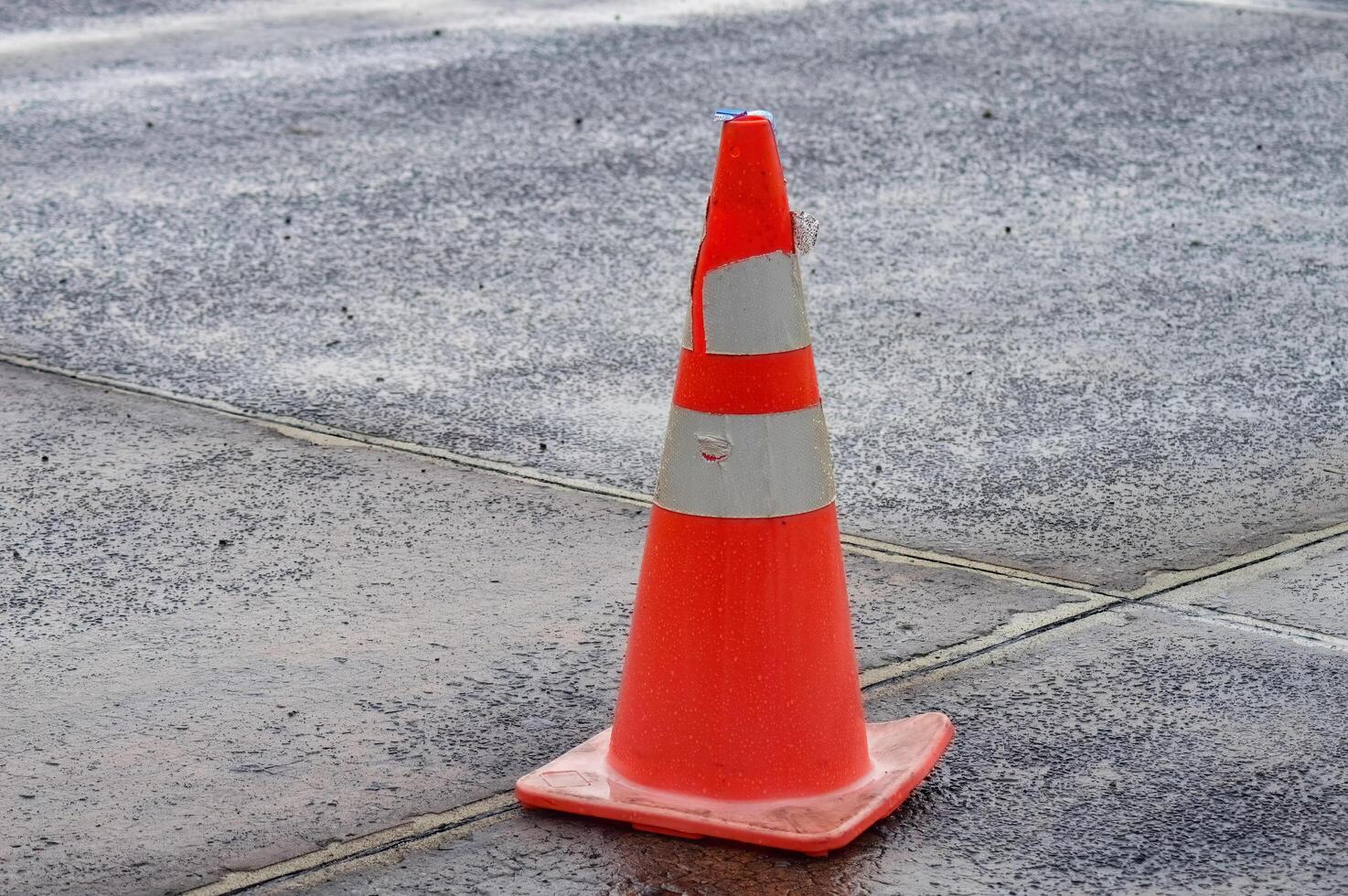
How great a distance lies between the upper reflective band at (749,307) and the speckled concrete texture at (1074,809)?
813 millimetres

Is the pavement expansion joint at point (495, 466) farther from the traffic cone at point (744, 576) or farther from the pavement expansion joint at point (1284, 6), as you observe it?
the pavement expansion joint at point (1284, 6)

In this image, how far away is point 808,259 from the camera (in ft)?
23.1

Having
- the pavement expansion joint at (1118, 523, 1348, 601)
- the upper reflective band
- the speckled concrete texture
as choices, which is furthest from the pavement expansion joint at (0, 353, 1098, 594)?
the upper reflective band

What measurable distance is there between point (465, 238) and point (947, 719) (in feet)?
13.3

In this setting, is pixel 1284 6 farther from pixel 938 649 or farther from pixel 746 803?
pixel 746 803

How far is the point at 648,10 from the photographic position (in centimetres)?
1202

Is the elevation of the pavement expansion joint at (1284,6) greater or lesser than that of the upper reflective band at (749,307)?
A: greater

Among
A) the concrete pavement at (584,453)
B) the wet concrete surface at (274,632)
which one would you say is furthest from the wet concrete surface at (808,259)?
the wet concrete surface at (274,632)

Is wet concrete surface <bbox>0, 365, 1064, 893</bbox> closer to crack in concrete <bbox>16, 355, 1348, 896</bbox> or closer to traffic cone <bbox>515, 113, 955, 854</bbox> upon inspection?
crack in concrete <bbox>16, 355, 1348, 896</bbox>

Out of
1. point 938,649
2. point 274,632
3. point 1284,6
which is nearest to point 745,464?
point 938,649

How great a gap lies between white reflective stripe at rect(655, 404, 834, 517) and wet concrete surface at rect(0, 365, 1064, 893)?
60cm

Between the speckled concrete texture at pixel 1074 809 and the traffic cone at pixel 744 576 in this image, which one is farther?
the traffic cone at pixel 744 576

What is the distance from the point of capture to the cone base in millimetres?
3174

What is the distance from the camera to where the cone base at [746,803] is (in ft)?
10.4
